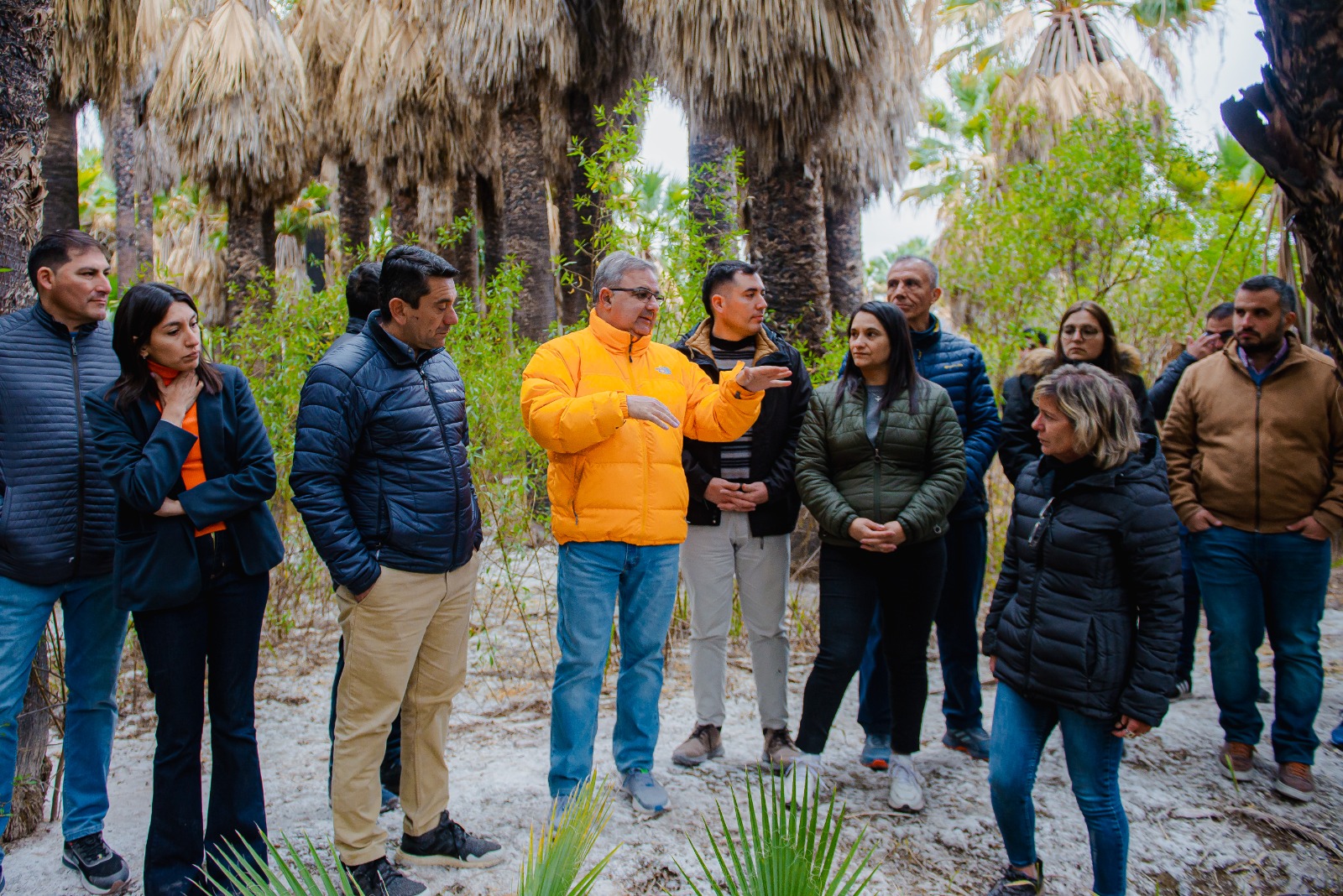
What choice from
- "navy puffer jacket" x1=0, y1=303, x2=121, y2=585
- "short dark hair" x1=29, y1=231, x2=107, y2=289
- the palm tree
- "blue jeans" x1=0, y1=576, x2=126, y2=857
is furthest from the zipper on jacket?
the palm tree

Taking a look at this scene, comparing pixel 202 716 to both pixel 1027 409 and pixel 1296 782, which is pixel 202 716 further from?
pixel 1296 782

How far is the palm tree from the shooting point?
37.8ft

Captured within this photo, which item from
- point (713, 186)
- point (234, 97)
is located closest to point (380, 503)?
point (713, 186)

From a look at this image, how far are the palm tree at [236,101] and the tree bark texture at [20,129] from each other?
8307 millimetres

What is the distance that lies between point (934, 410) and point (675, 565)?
1.27 metres

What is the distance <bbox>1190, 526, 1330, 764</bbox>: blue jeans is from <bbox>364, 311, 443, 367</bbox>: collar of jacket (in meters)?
3.52

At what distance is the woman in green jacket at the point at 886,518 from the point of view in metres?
3.66

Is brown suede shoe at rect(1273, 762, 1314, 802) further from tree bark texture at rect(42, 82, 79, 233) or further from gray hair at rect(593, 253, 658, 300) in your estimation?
tree bark texture at rect(42, 82, 79, 233)

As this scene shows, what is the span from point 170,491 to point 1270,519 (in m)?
4.32

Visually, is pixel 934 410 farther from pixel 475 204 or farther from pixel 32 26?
pixel 475 204

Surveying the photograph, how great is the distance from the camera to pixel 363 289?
11.8 feet

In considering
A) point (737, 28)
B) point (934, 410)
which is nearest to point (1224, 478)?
point (934, 410)

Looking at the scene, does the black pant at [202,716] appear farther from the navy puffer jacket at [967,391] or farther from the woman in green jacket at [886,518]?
the navy puffer jacket at [967,391]

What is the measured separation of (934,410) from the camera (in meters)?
3.73
